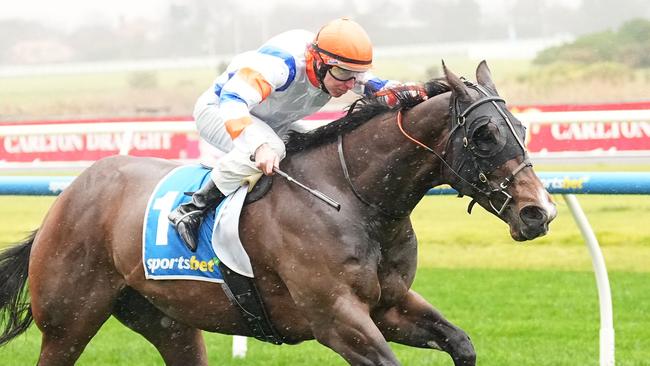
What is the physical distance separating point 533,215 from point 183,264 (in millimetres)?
1369

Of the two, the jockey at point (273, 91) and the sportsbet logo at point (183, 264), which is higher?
the jockey at point (273, 91)

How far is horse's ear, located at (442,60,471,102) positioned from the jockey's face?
435mm

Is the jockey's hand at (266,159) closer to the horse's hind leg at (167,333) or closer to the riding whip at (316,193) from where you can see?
the riding whip at (316,193)

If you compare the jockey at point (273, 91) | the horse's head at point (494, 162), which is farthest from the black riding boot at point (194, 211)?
the horse's head at point (494, 162)

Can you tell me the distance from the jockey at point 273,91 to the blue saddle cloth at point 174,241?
2.0 inches

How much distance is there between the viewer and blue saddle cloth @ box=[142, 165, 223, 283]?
402 centimetres

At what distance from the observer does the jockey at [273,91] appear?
3.82 m

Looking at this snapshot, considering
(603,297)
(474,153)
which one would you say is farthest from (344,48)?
(603,297)

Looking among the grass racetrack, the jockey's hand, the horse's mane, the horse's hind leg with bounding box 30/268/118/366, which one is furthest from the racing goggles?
the grass racetrack

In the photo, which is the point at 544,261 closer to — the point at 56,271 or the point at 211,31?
the point at 56,271

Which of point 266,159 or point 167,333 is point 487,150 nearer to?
point 266,159

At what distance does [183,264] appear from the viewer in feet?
13.4

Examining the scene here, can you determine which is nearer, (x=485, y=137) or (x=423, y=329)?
(x=485, y=137)

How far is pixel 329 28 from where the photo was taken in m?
3.87
